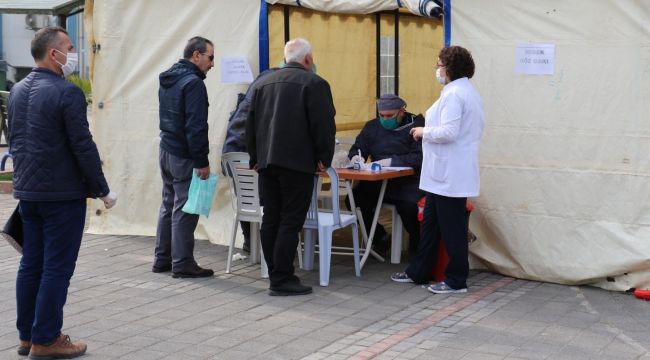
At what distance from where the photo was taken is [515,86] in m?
7.03

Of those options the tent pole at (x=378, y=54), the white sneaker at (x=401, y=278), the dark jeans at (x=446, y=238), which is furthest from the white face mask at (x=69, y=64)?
the tent pole at (x=378, y=54)

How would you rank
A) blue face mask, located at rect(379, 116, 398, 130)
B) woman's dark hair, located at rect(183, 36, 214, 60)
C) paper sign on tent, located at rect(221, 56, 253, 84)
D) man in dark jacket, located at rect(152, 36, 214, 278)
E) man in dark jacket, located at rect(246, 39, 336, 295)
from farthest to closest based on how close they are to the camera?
1. paper sign on tent, located at rect(221, 56, 253, 84)
2. blue face mask, located at rect(379, 116, 398, 130)
3. woman's dark hair, located at rect(183, 36, 214, 60)
4. man in dark jacket, located at rect(152, 36, 214, 278)
5. man in dark jacket, located at rect(246, 39, 336, 295)

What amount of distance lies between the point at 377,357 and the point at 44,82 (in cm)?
231

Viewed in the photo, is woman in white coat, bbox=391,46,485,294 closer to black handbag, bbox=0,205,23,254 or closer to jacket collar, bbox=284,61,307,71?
jacket collar, bbox=284,61,307,71

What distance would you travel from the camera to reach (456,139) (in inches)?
256

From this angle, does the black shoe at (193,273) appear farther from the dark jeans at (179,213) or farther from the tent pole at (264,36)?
the tent pole at (264,36)

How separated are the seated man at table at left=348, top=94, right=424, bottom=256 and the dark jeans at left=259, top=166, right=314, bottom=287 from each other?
1.26 metres

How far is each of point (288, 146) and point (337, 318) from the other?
1.17m

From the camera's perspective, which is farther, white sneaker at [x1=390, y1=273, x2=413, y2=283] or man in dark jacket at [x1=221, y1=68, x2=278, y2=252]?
man in dark jacket at [x1=221, y1=68, x2=278, y2=252]

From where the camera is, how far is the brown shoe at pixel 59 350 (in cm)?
510

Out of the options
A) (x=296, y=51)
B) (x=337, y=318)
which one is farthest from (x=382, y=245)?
(x=296, y=51)

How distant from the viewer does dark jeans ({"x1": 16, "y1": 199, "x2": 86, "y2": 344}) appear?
5000 millimetres

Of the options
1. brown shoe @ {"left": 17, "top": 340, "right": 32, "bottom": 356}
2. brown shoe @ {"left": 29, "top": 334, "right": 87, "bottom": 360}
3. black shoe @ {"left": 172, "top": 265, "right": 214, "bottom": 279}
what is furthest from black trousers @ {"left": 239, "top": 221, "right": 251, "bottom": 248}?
brown shoe @ {"left": 17, "top": 340, "right": 32, "bottom": 356}

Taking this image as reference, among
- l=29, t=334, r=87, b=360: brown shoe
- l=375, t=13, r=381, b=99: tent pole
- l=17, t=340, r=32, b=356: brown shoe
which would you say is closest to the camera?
l=29, t=334, r=87, b=360: brown shoe
